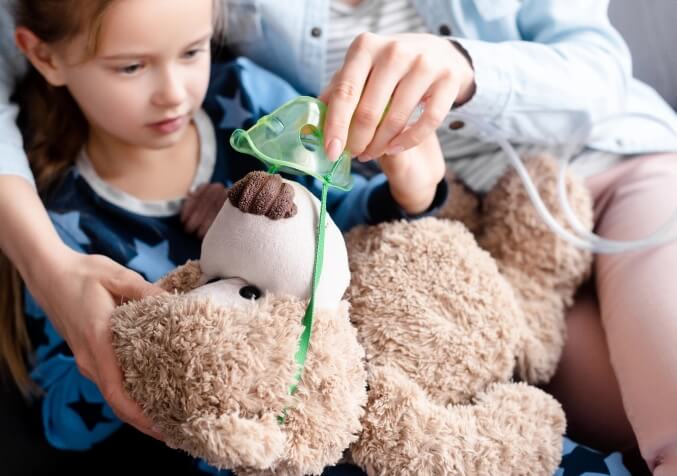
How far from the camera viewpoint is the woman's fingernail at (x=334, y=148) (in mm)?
519

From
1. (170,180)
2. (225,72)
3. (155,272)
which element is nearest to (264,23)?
(225,72)

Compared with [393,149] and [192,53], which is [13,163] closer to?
[192,53]

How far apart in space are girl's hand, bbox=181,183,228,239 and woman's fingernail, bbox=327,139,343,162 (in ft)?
1.04

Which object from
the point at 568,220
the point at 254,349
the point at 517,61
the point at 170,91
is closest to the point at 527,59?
the point at 517,61

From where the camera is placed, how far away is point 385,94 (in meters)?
0.56

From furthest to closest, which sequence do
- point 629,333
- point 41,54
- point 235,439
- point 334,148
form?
point 41,54
point 629,333
point 334,148
point 235,439

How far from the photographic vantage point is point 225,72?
927mm

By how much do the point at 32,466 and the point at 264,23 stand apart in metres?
0.67

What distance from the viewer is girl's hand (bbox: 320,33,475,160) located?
1.76ft

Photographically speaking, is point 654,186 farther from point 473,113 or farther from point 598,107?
point 473,113

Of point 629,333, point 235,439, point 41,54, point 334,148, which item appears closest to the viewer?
point 235,439

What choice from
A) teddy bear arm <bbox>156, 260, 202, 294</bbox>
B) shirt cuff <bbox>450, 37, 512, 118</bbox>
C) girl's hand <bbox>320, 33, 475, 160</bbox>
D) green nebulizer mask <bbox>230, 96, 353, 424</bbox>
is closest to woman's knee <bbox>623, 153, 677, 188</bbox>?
shirt cuff <bbox>450, 37, 512, 118</bbox>

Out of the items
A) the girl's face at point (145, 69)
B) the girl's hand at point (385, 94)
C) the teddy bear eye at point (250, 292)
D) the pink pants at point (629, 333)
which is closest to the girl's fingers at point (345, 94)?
the girl's hand at point (385, 94)

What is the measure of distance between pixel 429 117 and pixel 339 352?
0.24m
